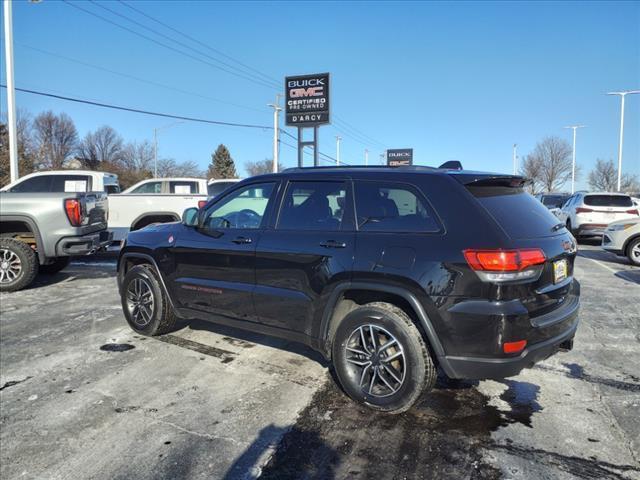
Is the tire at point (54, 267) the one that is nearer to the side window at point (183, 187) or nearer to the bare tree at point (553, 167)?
the side window at point (183, 187)

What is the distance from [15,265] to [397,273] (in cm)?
690

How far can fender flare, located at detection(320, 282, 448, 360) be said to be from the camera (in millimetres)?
3230

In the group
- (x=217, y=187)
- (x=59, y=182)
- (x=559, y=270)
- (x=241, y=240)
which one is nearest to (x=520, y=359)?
(x=559, y=270)

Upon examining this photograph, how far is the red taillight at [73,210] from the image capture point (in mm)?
7566

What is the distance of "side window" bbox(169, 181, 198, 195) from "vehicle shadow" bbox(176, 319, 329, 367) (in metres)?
8.21

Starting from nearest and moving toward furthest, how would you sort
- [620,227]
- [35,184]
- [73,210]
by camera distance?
[73,210], [620,227], [35,184]

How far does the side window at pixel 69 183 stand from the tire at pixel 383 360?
10014mm

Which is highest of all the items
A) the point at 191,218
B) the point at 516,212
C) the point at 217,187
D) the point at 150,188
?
the point at 217,187

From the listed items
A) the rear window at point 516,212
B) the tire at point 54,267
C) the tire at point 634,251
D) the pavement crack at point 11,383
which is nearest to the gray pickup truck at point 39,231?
the tire at point 54,267

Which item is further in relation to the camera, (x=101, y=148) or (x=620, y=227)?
(x=101, y=148)

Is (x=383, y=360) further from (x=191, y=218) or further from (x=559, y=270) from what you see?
(x=191, y=218)

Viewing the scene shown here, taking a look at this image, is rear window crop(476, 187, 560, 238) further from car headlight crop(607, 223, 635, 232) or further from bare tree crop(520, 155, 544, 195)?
bare tree crop(520, 155, 544, 195)

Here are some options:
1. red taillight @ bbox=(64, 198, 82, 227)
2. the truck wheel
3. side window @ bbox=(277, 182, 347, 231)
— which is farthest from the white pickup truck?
side window @ bbox=(277, 182, 347, 231)

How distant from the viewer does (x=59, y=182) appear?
37.5 feet
